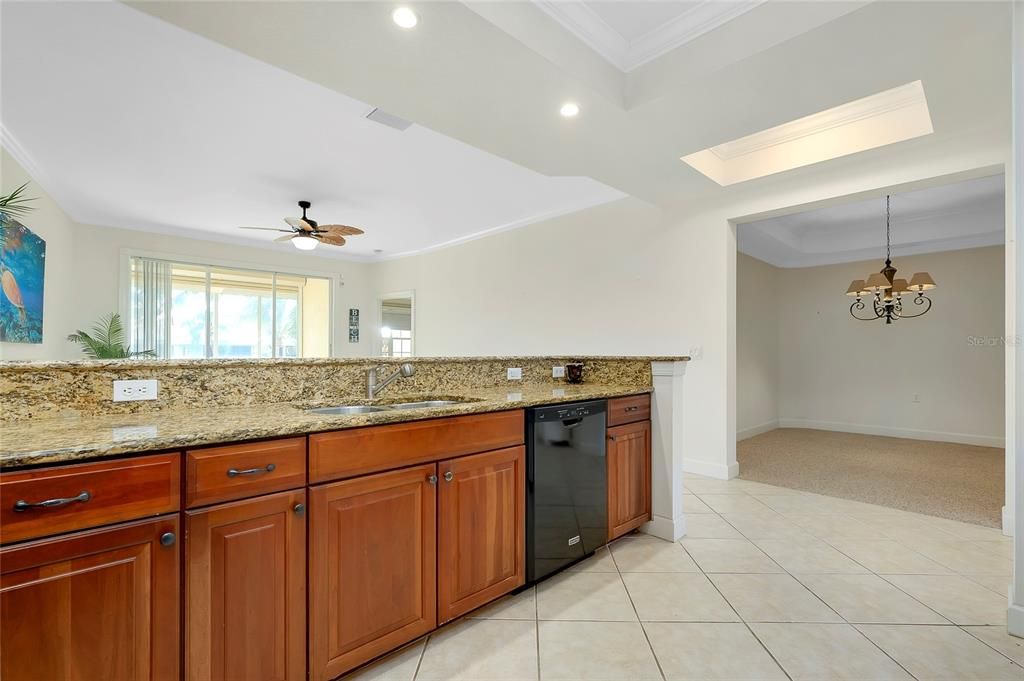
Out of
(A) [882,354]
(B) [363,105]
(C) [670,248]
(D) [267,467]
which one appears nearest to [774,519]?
(C) [670,248]

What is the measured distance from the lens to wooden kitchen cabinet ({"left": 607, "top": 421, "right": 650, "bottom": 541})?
2.42m

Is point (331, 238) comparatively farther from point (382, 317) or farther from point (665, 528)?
point (665, 528)

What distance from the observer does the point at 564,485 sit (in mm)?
2135

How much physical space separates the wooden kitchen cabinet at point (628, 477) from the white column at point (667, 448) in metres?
0.05

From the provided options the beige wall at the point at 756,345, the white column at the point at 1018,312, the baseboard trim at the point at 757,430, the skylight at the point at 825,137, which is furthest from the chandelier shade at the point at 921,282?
the white column at the point at 1018,312

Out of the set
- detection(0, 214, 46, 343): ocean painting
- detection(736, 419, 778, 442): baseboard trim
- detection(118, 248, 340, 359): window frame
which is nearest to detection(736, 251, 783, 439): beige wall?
detection(736, 419, 778, 442): baseboard trim

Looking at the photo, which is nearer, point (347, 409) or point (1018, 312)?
point (1018, 312)

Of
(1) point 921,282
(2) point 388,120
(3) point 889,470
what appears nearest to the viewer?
(2) point 388,120

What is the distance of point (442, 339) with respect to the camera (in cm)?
683

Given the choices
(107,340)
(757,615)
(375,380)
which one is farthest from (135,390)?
(107,340)

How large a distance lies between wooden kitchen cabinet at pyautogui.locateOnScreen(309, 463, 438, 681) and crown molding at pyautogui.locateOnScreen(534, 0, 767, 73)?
7.21ft

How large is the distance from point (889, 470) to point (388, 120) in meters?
5.29

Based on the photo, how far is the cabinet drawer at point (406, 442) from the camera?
4.55 feet

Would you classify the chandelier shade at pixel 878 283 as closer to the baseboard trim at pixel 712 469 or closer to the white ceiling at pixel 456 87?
the white ceiling at pixel 456 87
